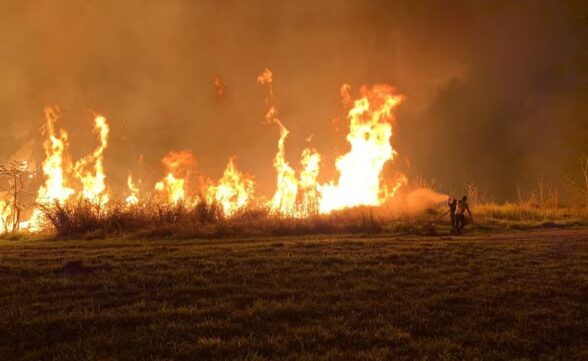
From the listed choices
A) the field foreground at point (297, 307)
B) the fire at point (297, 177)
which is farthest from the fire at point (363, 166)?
the field foreground at point (297, 307)

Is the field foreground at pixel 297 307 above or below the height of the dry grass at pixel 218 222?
below

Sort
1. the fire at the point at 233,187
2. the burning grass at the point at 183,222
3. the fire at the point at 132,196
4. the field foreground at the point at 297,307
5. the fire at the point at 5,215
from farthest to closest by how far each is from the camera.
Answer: the fire at the point at 233,187
the fire at the point at 5,215
the fire at the point at 132,196
the burning grass at the point at 183,222
the field foreground at the point at 297,307

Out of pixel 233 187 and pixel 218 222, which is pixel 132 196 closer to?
pixel 233 187

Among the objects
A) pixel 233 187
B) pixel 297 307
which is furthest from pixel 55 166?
pixel 297 307

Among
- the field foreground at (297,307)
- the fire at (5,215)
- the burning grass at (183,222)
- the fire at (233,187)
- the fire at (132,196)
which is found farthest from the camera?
the fire at (233,187)

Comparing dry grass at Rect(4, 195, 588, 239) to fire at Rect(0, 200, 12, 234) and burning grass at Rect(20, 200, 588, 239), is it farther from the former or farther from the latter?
fire at Rect(0, 200, 12, 234)

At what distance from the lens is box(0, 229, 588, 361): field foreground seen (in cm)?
553

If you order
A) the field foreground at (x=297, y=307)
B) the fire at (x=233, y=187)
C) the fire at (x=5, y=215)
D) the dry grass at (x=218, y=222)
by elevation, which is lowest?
the field foreground at (x=297, y=307)

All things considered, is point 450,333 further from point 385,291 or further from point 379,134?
point 379,134

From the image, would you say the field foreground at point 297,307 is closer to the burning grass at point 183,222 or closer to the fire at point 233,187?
the burning grass at point 183,222

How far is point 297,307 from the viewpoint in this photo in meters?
7.04

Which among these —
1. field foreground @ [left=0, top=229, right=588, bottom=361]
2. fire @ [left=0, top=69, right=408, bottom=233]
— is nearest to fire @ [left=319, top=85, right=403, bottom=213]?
fire @ [left=0, top=69, right=408, bottom=233]

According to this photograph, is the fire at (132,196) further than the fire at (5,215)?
No

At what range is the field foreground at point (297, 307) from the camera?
5.53 meters
